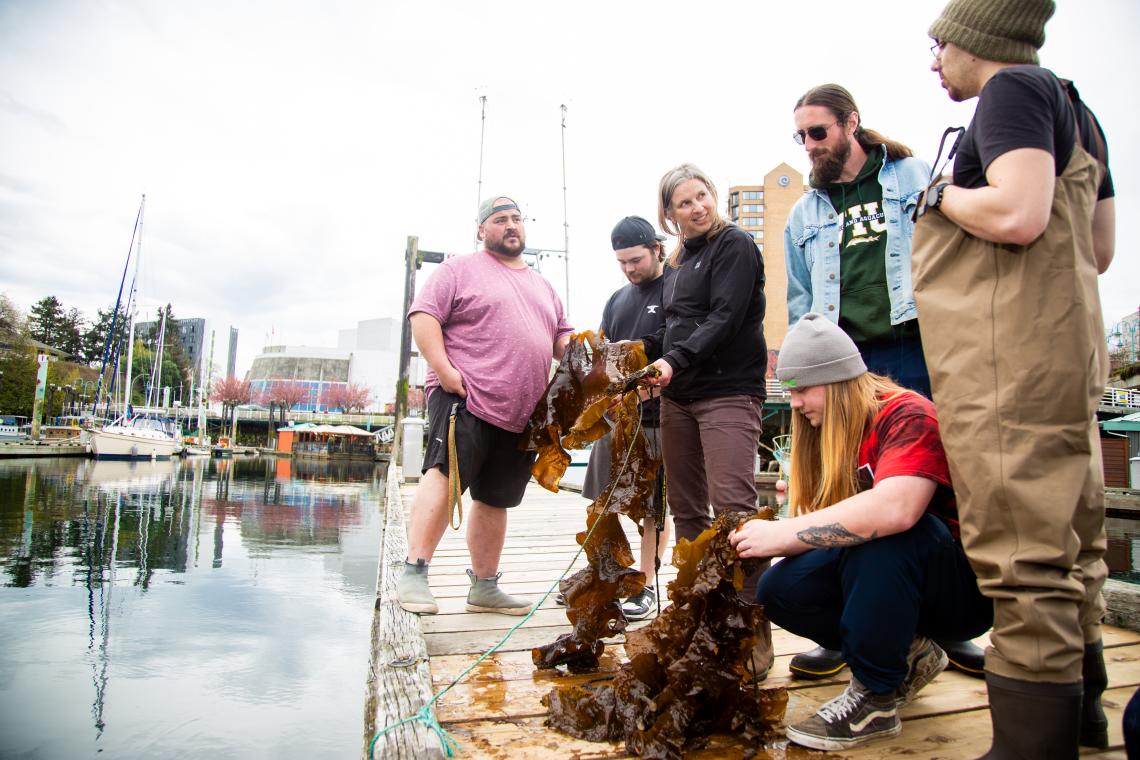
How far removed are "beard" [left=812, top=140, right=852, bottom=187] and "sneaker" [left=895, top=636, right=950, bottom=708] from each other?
1547 mm

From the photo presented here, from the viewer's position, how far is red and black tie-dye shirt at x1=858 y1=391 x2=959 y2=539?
5.20 feet

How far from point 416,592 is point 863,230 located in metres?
2.22

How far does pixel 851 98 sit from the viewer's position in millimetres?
2270

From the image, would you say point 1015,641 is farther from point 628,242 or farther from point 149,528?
point 149,528

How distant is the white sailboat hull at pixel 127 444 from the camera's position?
3788cm

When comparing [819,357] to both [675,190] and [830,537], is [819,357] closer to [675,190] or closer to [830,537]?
[830,537]

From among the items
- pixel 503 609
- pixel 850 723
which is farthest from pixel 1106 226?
pixel 503 609

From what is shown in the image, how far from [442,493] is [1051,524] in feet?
6.87

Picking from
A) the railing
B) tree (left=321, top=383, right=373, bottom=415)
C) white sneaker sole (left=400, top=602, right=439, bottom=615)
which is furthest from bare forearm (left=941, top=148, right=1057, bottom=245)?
tree (left=321, top=383, right=373, bottom=415)

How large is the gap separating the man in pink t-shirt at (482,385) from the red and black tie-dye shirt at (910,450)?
59.8 inches

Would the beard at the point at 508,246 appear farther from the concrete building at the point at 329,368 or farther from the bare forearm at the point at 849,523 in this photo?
the concrete building at the point at 329,368

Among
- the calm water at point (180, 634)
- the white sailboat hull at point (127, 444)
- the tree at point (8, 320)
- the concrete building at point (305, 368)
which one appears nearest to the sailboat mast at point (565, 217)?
the calm water at point (180, 634)

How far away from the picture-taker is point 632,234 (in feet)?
10.9

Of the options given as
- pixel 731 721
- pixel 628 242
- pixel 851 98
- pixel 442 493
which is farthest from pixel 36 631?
pixel 851 98
